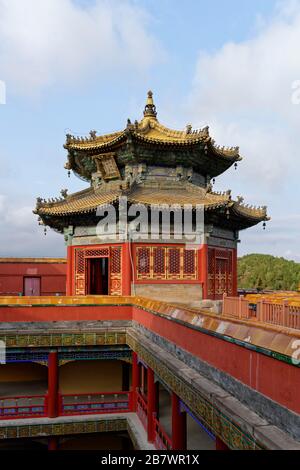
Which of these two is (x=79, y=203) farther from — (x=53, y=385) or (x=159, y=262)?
(x=53, y=385)

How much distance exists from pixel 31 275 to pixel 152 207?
1484 cm

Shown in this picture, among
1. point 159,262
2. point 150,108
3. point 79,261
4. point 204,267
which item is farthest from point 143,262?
point 150,108

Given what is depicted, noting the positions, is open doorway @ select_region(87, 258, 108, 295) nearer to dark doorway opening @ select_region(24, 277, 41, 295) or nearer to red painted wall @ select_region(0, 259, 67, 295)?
red painted wall @ select_region(0, 259, 67, 295)

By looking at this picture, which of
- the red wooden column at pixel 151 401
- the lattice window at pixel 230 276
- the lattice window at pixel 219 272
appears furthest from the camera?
the lattice window at pixel 230 276

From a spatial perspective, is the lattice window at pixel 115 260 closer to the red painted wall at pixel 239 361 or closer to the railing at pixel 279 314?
the red painted wall at pixel 239 361

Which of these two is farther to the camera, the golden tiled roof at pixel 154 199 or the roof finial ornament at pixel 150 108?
the roof finial ornament at pixel 150 108

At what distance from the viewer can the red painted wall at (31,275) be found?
88.0 ft

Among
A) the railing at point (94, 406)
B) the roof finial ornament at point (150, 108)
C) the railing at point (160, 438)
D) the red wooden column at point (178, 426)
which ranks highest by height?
the roof finial ornament at point (150, 108)

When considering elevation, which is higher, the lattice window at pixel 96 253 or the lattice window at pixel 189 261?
the lattice window at pixel 96 253

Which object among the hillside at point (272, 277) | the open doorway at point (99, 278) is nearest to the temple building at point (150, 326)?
the open doorway at point (99, 278)

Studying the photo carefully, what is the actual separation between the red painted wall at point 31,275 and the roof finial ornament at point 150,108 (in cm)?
1242

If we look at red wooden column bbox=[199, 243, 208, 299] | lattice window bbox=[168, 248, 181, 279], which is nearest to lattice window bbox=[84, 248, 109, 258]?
lattice window bbox=[168, 248, 181, 279]
